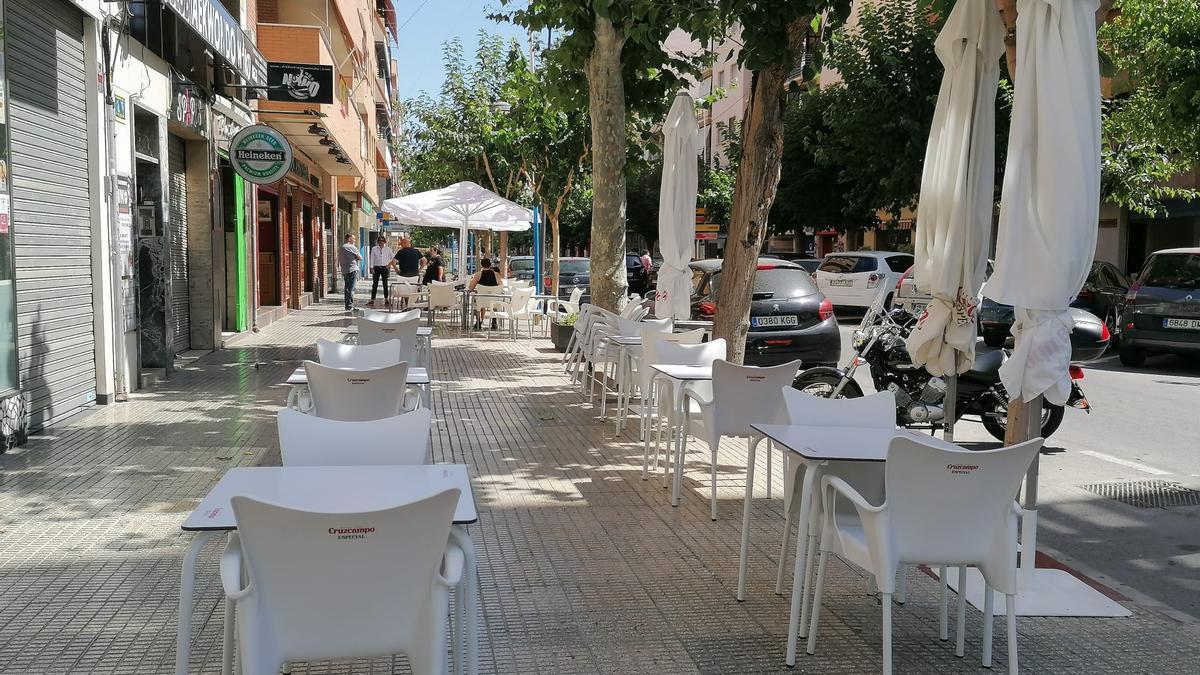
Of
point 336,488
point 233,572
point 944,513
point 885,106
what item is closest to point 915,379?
point 944,513

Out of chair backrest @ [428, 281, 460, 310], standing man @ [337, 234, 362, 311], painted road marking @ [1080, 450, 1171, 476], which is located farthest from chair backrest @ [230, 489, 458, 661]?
standing man @ [337, 234, 362, 311]

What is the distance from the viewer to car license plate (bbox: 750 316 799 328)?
39.8ft

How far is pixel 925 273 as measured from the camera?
5.75m

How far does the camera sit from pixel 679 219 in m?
10.8

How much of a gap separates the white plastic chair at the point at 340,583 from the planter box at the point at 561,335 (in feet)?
44.5

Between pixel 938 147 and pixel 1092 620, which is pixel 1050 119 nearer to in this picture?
pixel 938 147

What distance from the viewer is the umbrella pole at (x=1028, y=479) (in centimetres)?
491

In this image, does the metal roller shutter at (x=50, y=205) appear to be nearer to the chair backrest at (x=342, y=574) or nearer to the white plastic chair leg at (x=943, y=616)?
the chair backrest at (x=342, y=574)

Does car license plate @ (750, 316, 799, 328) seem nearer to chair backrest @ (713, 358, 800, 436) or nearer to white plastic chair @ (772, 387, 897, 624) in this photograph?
chair backrest @ (713, 358, 800, 436)

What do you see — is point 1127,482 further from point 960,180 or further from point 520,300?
point 520,300

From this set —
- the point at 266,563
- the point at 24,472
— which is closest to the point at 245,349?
the point at 24,472

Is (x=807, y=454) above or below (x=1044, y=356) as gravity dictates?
below

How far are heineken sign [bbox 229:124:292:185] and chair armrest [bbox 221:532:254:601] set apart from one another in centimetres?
1072

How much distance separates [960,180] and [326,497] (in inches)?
146
